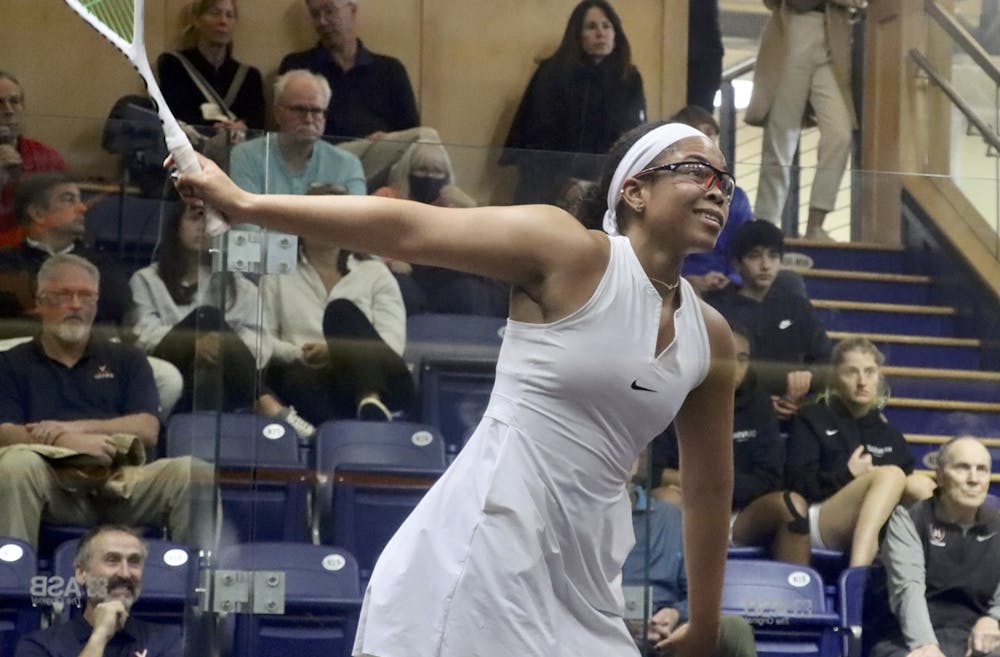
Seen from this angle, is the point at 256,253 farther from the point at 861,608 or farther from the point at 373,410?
the point at 861,608

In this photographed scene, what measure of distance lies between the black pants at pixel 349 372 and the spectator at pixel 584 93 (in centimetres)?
181

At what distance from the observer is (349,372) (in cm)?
443

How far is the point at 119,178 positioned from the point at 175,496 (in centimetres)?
82

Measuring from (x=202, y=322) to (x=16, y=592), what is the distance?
76 cm

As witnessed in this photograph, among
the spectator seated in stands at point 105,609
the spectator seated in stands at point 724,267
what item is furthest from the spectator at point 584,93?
the spectator seated in stands at point 105,609

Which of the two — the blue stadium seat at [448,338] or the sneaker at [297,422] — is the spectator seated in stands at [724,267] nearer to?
the blue stadium seat at [448,338]

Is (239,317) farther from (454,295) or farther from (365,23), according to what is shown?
(365,23)

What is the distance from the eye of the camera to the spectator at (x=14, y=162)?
4.48m

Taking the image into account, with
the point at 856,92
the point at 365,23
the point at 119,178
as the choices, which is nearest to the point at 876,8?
the point at 856,92

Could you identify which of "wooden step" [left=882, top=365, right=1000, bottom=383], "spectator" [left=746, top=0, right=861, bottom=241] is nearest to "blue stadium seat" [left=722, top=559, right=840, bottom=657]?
"wooden step" [left=882, top=365, right=1000, bottom=383]

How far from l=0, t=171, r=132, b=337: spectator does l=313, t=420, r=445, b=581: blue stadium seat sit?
63 cm

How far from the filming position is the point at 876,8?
7695mm

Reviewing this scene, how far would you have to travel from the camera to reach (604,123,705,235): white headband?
297 centimetres

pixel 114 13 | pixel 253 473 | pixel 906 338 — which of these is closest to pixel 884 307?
pixel 906 338
